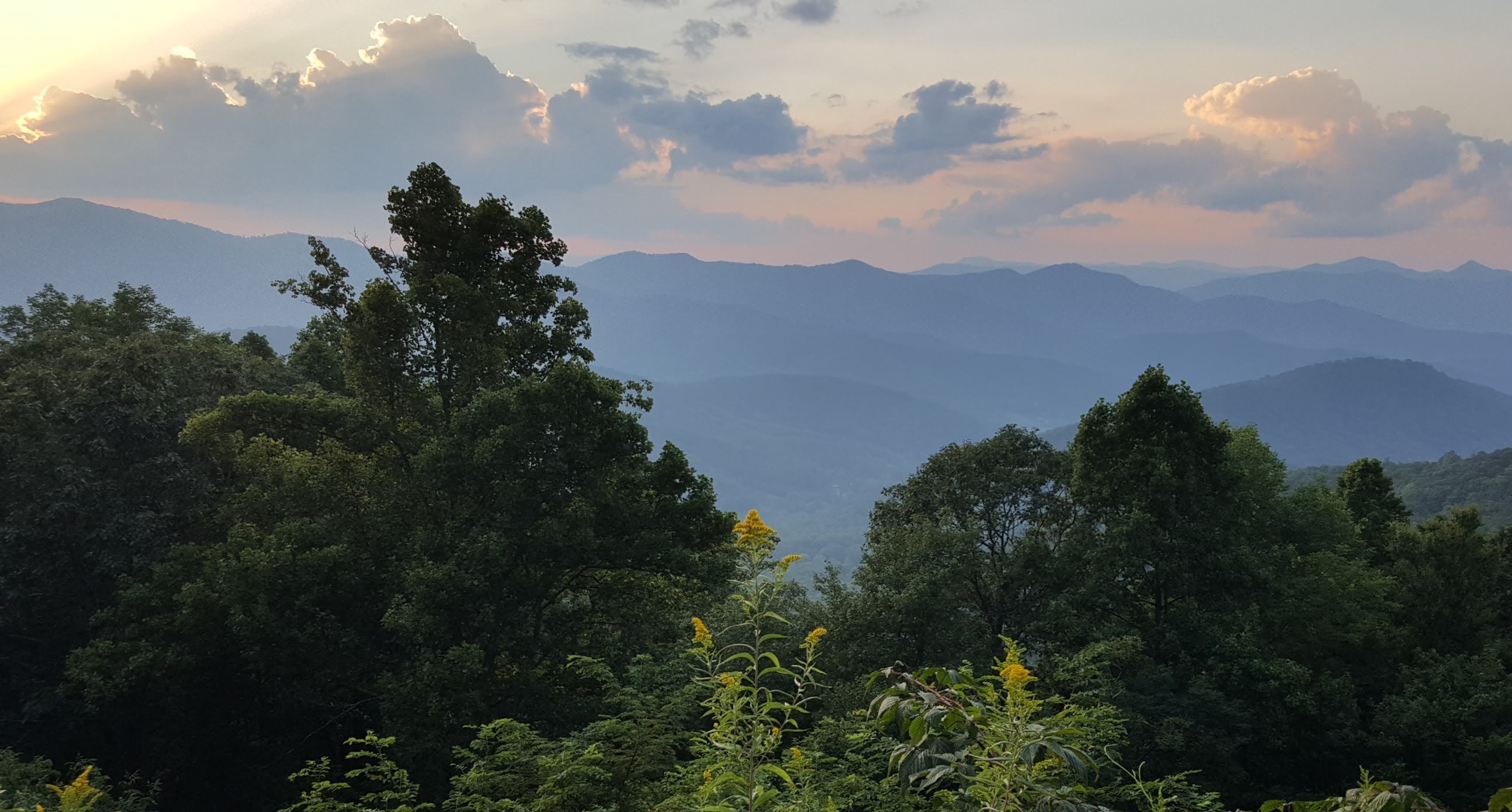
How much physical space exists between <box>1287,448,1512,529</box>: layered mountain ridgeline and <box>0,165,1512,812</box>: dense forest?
234 feet

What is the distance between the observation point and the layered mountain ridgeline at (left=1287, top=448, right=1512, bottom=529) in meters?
84.6


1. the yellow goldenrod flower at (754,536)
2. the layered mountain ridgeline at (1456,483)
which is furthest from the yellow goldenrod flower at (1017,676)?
the layered mountain ridgeline at (1456,483)

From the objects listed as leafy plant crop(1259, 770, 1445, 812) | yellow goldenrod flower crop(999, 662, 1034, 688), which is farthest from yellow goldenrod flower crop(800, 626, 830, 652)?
leafy plant crop(1259, 770, 1445, 812)

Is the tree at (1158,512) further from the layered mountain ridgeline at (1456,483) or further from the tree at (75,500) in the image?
the layered mountain ridgeline at (1456,483)

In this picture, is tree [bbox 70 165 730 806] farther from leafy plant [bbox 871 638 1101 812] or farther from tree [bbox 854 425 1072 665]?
leafy plant [bbox 871 638 1101 812]

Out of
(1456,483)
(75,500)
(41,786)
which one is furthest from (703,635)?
(1456,483)

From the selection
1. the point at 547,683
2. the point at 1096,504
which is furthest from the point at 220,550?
the point at 1096,504

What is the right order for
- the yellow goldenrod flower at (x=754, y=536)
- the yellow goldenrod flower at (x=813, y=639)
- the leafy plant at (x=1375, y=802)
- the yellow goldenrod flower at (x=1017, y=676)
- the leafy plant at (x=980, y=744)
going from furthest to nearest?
the yellow goldenrod flower at (x=754, y=536), the yellow goldenrod flower at (x=813, y=639), the yellow goldenrod flower at (x=1017, y=676), the leafy plant at (x=980, y=744), the leafy plant at (x=1375, y=802)

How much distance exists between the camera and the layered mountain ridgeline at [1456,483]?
8456cm

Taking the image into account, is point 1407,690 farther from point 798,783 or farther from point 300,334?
point 300,334

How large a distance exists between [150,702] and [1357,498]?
38989mm

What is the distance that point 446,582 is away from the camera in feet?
42.2

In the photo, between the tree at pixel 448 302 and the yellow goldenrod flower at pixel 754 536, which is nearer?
the yellow goldenrod flower at pixel 754 536

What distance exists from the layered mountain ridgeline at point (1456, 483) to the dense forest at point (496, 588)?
234 ft
